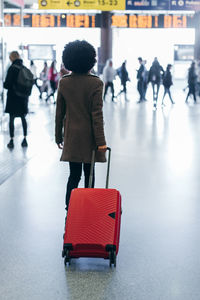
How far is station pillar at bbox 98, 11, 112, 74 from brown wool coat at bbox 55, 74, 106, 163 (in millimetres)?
21887

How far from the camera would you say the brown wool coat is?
4.07 m

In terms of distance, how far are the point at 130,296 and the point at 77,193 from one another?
2.75 feet

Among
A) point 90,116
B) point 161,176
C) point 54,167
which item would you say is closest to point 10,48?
point 54,167

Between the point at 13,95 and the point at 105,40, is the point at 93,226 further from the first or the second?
the point at 105,40

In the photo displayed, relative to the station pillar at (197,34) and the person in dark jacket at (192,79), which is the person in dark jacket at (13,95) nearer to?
the person in dark jacket at (192,79)

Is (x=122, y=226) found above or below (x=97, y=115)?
below

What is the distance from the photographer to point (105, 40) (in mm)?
26984

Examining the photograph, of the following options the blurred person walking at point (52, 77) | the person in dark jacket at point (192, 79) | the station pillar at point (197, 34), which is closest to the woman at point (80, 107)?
the blurred person walking at point (52, 77)

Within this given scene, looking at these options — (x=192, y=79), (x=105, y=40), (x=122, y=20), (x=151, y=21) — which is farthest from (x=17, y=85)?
(x=105, y=40)

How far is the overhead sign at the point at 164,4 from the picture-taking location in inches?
695

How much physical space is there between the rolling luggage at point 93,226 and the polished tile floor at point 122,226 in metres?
0.14

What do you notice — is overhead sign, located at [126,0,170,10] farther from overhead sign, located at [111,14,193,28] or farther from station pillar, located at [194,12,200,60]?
station pillar, located at [194,12,200,60]

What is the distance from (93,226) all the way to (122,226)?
1120 millimetres

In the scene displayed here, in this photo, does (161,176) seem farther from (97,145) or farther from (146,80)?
(146,80)
